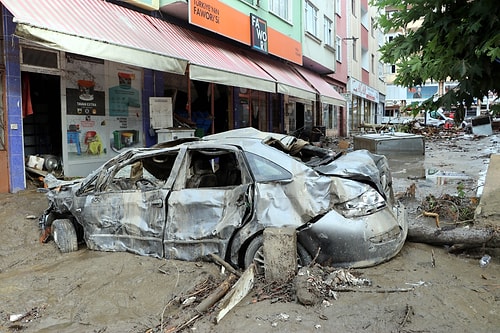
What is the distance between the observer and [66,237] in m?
5.23

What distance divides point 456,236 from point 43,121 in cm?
884

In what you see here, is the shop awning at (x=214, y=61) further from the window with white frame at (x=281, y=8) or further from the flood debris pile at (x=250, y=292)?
the flood debris pile at (x=250, y=292)

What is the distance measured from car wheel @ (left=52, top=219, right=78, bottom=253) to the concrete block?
2676 mm

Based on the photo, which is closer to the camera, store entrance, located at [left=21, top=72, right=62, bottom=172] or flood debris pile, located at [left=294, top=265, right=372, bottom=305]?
flood debris pile, located at [left=294, top=265, right=372, bottom=305]

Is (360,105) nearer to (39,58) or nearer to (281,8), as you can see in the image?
(281,8)

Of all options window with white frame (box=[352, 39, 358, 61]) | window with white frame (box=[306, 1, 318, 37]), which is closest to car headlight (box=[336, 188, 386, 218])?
window with white frame (box=[306, 1, 318, 37])

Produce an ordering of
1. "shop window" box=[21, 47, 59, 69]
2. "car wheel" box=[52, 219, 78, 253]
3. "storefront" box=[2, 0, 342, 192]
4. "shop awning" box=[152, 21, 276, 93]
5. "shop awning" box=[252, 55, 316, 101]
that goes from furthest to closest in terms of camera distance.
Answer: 1. "shop awning" box=[252, 55, 316, 101]
2. "shop awning" box=[152, 21, 276, 93]
3. "shop window" box=[21, 47, 59, 69]
4. "storefront" box=[2, 0, 342, 192]
5. "car wheel" box=[52, 219, 78, 253]

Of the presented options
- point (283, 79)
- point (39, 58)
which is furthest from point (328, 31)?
point (39, 58)

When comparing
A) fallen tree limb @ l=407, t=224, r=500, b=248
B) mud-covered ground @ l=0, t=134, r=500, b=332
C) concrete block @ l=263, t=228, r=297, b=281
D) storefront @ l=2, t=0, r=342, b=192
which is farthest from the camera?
storefront @ l=2, t=0, r=342, b=192

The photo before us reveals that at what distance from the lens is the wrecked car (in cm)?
404

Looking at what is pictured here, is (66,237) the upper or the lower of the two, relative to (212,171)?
lower

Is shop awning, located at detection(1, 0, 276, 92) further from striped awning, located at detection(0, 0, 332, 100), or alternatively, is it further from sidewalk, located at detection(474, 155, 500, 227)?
sidewalk, located at detection(474, 155, 500, 227)

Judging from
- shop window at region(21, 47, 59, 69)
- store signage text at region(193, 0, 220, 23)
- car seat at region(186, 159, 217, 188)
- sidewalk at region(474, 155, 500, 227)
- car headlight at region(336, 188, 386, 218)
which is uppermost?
store signage text at region(193, 0, 220, 23)

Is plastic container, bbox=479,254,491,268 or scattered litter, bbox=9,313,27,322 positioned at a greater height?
plastic container, bbox=479,254,491,268
